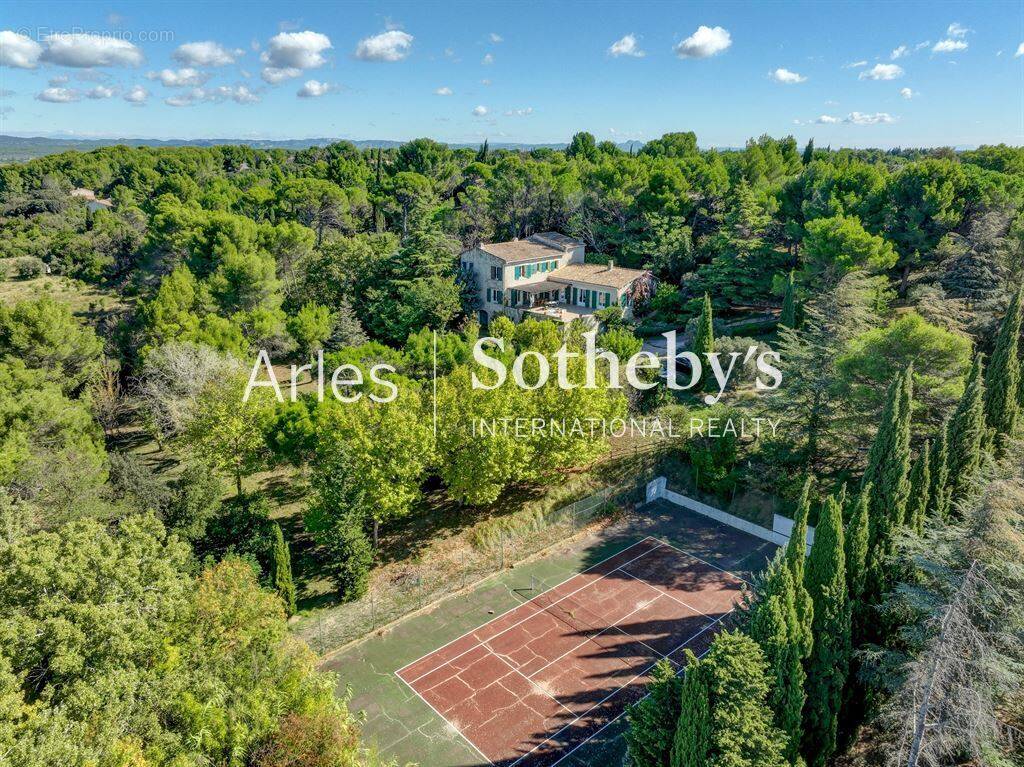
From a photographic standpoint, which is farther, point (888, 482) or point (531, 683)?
point (531, 683)

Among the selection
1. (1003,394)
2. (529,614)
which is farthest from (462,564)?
(1003,394)

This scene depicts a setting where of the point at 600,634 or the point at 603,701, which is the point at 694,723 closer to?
the point at 603,701

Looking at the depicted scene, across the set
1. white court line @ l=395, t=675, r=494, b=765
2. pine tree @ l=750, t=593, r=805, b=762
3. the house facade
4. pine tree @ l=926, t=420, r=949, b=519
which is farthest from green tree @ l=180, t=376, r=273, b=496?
pine tree @ l=926, t=420, r=949, b=519

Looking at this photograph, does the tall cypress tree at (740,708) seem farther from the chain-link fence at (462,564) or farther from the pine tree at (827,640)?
the chain-link fence at (462,564)

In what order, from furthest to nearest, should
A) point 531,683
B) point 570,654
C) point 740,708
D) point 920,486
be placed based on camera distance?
point 570,654, point 531,683, point 920,486, point 740,708

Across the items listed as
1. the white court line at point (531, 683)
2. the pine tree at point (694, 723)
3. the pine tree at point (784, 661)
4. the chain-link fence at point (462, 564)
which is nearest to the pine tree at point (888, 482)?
the pine tree at point (784, 661)

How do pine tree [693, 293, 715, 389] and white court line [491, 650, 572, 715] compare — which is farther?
pine tree [693, 293, 715, 389]

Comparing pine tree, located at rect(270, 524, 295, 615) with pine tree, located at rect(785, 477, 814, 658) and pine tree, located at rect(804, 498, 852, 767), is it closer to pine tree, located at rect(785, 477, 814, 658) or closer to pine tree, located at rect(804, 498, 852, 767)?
pine tree, located at rect(785, 477, 814, 658)
